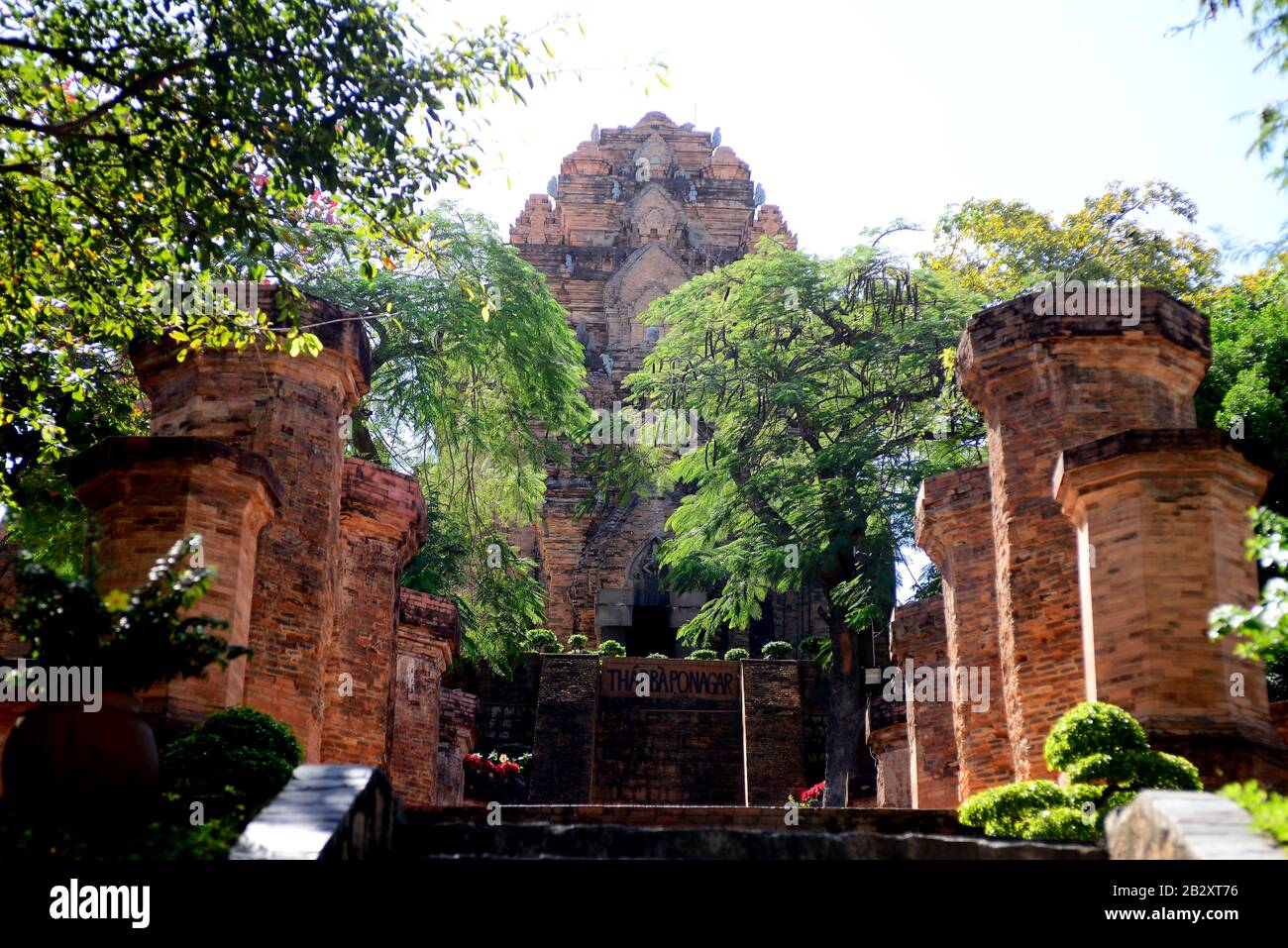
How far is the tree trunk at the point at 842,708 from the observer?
75.0 feet

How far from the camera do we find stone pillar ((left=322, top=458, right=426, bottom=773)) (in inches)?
651

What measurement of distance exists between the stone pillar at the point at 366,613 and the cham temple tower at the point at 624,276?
67.1 feet

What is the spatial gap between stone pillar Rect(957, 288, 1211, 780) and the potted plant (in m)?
6.98

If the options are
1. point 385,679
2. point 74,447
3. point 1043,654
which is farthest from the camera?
point 385,679

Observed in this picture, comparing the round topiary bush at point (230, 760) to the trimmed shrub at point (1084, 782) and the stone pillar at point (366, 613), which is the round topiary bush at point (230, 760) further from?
the stone pillar at point (366, 613)

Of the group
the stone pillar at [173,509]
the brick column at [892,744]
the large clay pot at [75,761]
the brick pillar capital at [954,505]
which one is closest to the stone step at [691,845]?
the large clay pot at [75,761]

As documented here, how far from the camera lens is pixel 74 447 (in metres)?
15.9

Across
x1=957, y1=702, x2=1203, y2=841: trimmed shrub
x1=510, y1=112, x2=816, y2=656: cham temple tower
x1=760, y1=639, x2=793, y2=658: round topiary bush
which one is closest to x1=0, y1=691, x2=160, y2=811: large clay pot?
x1=957, y1=702, x2=1203, y2=841: trimmed shrub

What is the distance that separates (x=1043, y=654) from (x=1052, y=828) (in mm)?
3817

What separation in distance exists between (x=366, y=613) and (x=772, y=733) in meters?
12.3

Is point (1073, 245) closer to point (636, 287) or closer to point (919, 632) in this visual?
point (919, 632)

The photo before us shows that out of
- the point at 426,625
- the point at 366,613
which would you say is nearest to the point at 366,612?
the point at 366,613
